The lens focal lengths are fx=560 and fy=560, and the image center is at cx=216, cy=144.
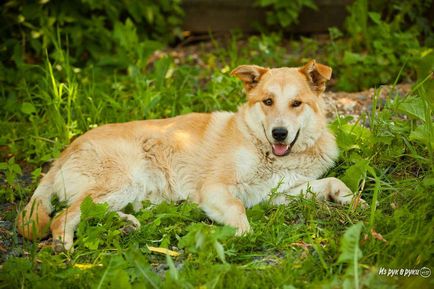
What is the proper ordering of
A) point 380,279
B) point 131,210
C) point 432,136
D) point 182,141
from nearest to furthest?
point 380,279 < point 432,136 < point 131,210 < point 182,141

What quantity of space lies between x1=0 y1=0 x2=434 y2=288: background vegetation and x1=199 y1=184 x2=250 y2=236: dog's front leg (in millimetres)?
114

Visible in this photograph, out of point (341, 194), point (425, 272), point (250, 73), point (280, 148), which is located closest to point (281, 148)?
point (280, 148)

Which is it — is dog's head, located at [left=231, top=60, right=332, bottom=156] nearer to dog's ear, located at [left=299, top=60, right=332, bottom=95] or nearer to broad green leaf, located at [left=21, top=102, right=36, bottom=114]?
dog's ear, located at [left=299, top=60, right=332, bottom=95]

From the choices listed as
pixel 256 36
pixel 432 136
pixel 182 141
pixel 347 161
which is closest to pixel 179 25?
pixel 256 36

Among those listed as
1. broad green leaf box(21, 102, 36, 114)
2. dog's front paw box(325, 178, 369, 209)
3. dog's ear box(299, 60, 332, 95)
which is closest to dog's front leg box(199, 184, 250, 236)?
dog's front paw box(325, 178, 369, 209)

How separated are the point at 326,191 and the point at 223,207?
0.83 m

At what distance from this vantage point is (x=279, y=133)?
14.2ft

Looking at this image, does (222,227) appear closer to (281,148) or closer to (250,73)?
(281,148)

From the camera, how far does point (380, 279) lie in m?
3.22

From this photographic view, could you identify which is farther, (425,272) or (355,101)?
(355,101)

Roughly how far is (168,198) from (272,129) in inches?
43.3

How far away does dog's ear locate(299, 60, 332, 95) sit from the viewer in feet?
14.6

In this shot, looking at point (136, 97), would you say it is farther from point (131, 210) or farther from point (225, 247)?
point (225, 247)

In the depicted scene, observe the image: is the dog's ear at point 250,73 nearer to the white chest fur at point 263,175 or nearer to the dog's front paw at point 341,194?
the white chest fur at point 263,175
